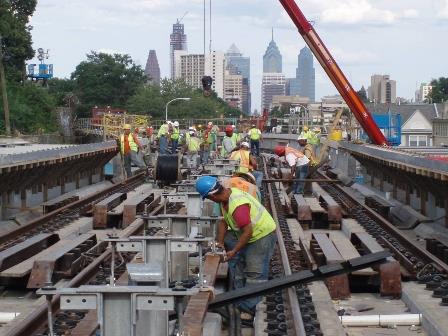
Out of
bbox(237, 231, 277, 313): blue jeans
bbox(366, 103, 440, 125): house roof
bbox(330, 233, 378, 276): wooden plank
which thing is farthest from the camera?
bbox(366, 103, 440, 125): house roof

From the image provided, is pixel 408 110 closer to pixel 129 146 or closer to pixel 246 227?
pixel 129 146

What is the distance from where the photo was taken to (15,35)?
7144 cm

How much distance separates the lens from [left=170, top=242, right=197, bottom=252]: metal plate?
7820mm

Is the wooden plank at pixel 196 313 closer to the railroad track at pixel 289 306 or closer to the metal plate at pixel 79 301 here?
the metal plate at pixel 79 301

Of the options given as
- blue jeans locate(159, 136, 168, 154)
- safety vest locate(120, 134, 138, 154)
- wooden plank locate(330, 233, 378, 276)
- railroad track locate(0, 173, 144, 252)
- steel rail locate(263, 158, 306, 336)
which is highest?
safety vest locate(120, 134, 138, 154)

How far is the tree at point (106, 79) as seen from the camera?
127750mm

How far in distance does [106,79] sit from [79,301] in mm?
126917

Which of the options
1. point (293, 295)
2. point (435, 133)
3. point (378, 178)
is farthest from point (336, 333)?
point (435, 133)

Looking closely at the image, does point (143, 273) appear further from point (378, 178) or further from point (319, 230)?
point (378, 178)

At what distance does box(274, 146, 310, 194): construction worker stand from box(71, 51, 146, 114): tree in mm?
103281

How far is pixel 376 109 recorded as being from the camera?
94.6 m

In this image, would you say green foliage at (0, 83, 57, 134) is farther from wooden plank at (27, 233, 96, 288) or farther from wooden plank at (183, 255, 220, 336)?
wooden plank at (183, 255, 220, 336)

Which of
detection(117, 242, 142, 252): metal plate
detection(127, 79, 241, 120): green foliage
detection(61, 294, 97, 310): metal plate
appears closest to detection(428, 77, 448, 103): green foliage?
detection(127, 79, 241, 120): green foliage

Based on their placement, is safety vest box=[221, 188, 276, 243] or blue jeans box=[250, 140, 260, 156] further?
blue jeans box=[250, 140, 260, 156]
